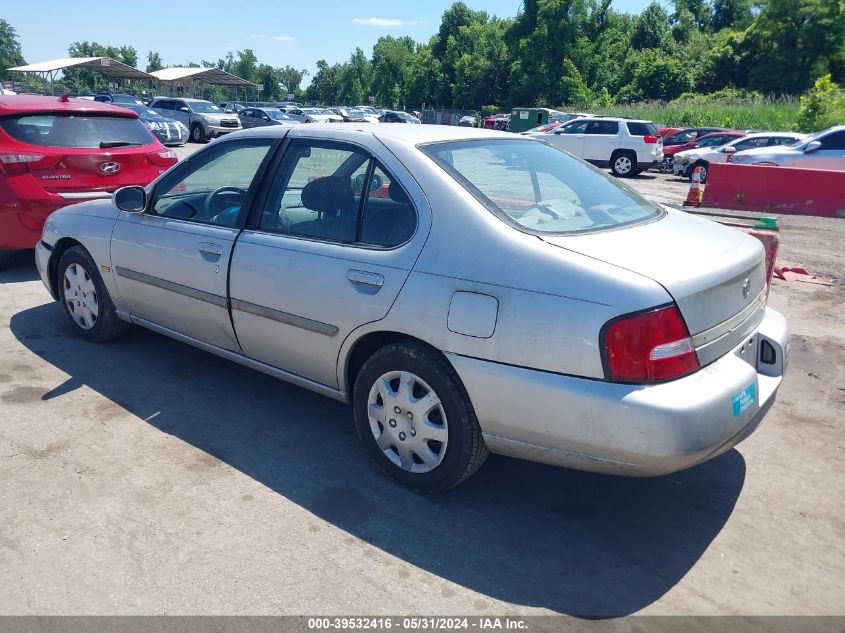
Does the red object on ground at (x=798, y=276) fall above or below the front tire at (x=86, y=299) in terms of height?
below

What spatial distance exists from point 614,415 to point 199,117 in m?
28.4

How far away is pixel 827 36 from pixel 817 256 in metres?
44.5

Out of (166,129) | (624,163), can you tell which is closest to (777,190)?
(624,163)

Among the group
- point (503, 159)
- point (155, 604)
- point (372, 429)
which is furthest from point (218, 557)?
point (503, 159)

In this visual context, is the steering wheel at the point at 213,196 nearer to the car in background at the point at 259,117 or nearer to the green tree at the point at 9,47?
the car in background at the point at 259,117

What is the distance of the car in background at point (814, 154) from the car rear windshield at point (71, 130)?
13.8m

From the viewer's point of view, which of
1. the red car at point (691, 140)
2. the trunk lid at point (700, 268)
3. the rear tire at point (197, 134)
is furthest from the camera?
the rear tire at point (197, 134)

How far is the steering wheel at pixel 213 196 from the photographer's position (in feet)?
14.0

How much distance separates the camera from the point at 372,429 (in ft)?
11.3

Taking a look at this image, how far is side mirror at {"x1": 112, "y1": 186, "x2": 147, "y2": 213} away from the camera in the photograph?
4527 mm

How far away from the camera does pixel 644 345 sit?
2.65m

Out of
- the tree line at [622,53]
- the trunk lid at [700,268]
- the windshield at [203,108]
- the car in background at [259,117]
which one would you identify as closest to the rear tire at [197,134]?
the windshield at [203,108]

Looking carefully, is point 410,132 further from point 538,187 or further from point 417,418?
point 417,418

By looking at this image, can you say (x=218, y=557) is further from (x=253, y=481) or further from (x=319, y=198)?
(x=319, y=198)
